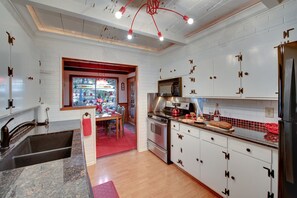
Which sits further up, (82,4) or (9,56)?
(82,4)

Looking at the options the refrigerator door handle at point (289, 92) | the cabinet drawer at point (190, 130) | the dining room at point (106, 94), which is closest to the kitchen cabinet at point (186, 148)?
the cabinet drawer at point (190, 130)

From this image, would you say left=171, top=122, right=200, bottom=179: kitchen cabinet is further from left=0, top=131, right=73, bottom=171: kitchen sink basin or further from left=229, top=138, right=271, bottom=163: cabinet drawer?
left=0, top=131, right=73, bottom=171: kitchen sink basin

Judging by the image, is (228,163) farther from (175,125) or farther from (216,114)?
(175,125)

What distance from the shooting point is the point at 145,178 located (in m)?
2.26

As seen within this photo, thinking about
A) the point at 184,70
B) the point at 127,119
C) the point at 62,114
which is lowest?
the point at 127,119

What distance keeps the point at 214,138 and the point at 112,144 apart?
276 cm

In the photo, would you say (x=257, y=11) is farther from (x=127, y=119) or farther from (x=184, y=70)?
(x=127, y=119)

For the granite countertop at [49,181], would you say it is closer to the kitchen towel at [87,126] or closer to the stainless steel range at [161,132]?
the kitchen towel at [87,126]

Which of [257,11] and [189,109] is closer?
[257,11]

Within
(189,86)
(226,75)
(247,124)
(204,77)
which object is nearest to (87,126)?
(189,86)

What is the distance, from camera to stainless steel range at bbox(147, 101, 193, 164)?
269cm

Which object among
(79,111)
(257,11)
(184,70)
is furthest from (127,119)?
(257,11)

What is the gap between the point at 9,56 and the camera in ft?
3.65

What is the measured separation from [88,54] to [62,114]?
1.27m
